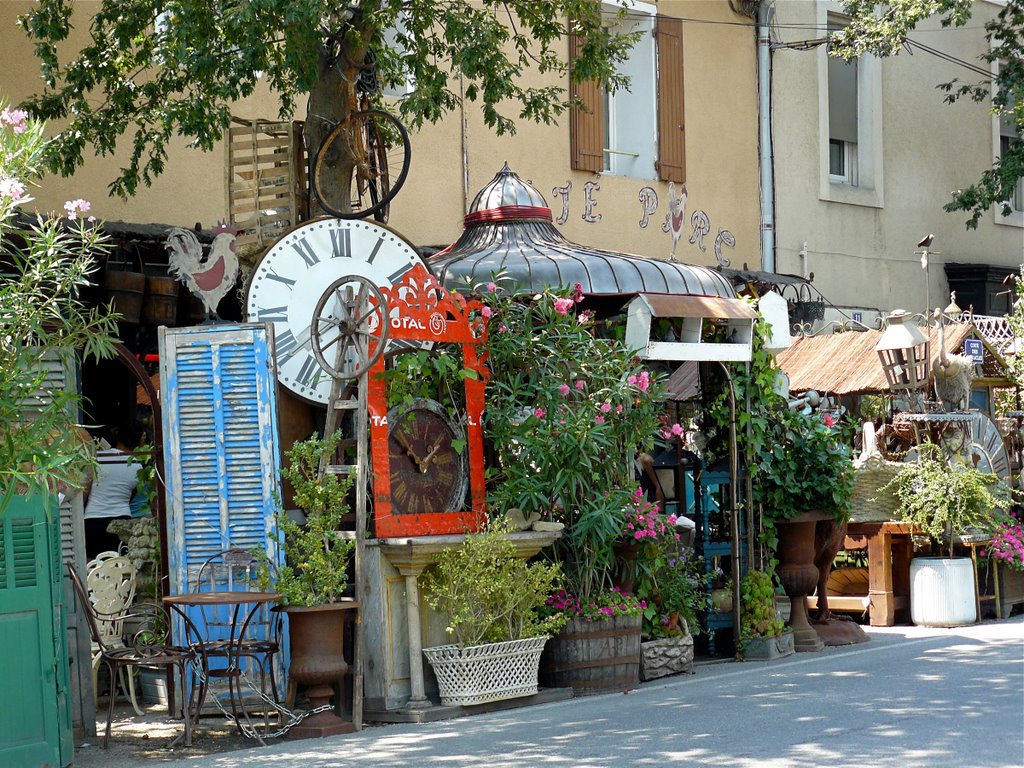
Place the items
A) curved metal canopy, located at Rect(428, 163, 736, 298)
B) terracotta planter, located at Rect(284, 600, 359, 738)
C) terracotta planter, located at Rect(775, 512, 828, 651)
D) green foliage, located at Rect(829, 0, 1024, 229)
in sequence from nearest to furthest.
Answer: terracotta planter, located at Rect(284, 600, 359, 738)
curved metal canopy, located at Rect(428, 163, 736, 298)
terracotta planter, located at Rect(775, 512, 828, 651)
green foliage, located at Rect(829, 0, 1024, 229)

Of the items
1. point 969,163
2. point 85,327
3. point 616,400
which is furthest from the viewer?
point 969,163

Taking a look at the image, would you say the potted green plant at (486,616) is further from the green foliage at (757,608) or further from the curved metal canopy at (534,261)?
the green foliage at (757,608)

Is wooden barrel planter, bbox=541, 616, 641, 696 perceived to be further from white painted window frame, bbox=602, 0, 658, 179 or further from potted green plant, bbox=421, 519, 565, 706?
white painted window frame, bbox=602, 0, 658, 179

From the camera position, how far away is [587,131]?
16.1 meters

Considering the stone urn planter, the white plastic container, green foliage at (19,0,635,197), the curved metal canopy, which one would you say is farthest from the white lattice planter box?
the white plastic container

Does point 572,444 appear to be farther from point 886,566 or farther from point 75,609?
point 886,566

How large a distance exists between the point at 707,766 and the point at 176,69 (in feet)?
21.4

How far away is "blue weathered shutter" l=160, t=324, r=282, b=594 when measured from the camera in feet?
30.5

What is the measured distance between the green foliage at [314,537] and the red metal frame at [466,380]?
0.25 meters

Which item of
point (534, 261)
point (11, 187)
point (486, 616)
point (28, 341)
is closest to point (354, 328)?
point (486, 616)

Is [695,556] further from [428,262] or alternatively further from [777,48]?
[777,48]

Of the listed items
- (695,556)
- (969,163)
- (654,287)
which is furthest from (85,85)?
(969,163)

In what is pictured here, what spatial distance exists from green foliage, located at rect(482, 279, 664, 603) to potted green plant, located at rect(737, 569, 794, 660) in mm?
1624

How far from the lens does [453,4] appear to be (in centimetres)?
1120
